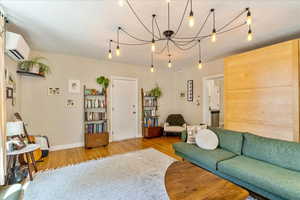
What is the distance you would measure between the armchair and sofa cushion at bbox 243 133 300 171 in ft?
9.22

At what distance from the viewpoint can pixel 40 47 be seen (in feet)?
11.2

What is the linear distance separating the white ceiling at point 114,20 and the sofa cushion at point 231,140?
74.4 inches

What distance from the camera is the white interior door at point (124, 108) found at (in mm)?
4750

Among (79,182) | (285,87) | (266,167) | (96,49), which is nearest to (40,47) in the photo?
(96,49)

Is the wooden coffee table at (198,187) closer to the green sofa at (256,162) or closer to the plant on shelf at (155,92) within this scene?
the green sofa at (256,162)

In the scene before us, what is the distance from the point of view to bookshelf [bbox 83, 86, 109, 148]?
13.1 feet

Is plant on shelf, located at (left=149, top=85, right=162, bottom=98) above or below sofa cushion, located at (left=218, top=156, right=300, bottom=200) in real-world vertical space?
above

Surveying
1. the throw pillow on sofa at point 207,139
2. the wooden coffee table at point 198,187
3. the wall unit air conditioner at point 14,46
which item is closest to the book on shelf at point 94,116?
the wall unit air conditioner at point 14,46

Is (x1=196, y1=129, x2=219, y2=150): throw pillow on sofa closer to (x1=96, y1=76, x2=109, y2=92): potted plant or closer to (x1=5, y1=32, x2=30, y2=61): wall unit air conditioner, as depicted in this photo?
(x1=96, y1=76, x2=109, y2=92): potted plant

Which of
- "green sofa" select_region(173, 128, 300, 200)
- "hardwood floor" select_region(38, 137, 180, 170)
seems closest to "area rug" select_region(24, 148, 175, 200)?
"hardwood floor" select_region(38, 137, 180, 170)

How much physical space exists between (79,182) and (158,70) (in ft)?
14.6

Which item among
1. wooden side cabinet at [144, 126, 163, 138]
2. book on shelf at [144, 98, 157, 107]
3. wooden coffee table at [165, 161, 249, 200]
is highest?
book on shelf at [144, 98, 157, 107]

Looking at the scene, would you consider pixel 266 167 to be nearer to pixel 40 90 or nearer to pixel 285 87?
pixel 285 87

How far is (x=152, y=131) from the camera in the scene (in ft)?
16.6
